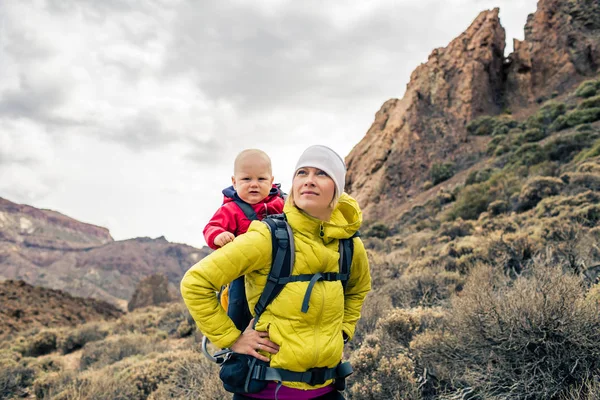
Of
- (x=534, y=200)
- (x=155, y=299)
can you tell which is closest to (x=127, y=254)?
(x=155, y=299)

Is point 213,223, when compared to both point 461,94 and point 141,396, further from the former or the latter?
point 461,94

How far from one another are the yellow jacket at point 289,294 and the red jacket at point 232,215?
1.37 ft

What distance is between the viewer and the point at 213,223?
84.6 inches

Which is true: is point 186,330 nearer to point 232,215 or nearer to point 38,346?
point 38,346

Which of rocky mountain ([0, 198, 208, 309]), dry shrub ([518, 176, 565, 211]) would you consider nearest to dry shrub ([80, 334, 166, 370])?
dry shrub ([518, 176, 565, 211])

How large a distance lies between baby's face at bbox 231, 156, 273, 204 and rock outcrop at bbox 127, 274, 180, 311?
24.8 m

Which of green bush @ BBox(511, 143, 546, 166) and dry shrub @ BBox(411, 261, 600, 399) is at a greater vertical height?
green bush @ BBox(511, 143, 546, 166)

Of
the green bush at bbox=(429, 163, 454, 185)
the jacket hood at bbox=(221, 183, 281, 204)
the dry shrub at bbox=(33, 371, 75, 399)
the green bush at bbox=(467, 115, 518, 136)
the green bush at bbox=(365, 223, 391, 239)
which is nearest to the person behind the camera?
the jacket hood at bbox=(221, 183, 281, 204)

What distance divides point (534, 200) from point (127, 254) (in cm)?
13663

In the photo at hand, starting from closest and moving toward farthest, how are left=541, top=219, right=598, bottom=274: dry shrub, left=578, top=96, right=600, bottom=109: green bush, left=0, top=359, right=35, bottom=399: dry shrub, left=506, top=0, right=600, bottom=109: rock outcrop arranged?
1. left=541, top=219, right=598, bottom=274: dry shrub
2. left=0, top=359, right=35, bottom=399: dry shrub
3. left=578, top=96, right=600, bottom=109: green bush
4. left=506, top=0, right=600, bottom=109: rock outcrop

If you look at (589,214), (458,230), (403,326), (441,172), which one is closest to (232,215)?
(403,326)

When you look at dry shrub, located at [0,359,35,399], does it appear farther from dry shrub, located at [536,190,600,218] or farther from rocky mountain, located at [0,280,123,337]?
dry shrub, located at [536,190,600,218]

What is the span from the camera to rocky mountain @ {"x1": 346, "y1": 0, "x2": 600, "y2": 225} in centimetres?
2692

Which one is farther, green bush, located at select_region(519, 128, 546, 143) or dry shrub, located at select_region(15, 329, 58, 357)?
green bush, located at select_region(519, 128, 546, 143)
